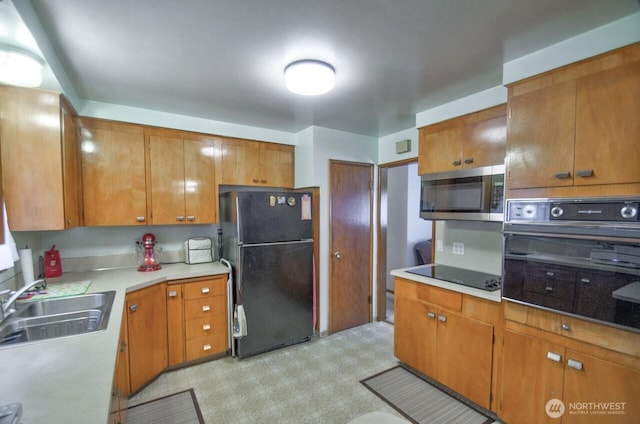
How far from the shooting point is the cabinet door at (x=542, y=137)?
153 cm

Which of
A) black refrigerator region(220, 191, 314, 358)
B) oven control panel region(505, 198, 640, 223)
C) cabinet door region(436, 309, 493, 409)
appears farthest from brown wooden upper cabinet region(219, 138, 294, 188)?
oven control panel region(505, 198, 640, 223)

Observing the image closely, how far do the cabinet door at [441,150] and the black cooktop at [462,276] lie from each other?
88cm

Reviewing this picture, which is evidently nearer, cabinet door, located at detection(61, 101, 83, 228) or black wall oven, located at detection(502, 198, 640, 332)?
black wall oven, located at detection(502, 198, 640, 332)

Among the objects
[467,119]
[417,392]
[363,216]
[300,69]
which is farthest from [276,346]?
[467,119]

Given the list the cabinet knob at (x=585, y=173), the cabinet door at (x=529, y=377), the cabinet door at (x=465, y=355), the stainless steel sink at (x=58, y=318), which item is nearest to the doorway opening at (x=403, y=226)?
the cabinet door at (x=465, y=355)

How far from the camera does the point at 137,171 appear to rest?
2.56 metres

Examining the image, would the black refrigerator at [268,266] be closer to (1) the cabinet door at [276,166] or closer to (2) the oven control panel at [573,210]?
(1) the cabinet door at [276,166]

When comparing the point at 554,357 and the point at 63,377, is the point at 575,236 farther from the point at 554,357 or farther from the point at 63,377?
the point at 63,377

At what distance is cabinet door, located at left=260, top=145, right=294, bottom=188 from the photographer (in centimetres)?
319

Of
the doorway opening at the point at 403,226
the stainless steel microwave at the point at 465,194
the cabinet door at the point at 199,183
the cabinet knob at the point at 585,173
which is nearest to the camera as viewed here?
the cabinet knob at the point at 585,173

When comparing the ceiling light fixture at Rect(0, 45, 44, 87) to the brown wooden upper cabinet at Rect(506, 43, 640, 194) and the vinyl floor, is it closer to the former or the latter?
the vinyl floor

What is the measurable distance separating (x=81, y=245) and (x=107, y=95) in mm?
1398

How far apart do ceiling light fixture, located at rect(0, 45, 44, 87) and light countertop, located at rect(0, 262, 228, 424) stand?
1.47 m

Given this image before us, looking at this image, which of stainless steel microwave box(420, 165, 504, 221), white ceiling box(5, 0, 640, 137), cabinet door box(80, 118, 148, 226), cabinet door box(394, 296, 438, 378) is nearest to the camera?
white ceiling box(5, 0, 640, 137)
